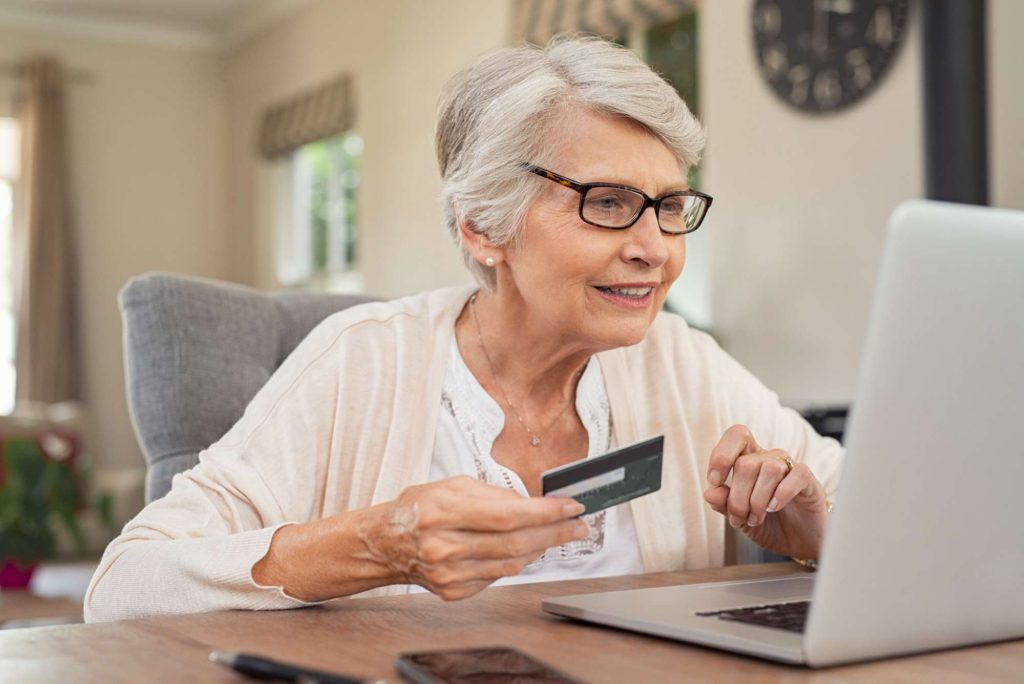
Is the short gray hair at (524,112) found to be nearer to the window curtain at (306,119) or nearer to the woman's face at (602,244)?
the woman's face at (602,244)

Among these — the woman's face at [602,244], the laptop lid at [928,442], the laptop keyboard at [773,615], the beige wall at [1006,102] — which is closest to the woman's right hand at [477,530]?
the laptop keyboard at [773,615]

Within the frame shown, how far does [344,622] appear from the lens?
923mm

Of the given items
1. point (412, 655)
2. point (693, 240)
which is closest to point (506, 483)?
point (412, 655)

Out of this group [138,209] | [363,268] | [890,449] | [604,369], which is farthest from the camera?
[138,209]

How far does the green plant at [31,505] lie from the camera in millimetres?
3746

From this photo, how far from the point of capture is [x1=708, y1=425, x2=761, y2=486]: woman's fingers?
3.93 feet

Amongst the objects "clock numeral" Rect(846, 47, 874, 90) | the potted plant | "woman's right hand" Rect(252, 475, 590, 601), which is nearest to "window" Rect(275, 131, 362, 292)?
the potted plant

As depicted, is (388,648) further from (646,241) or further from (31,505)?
(31,505)

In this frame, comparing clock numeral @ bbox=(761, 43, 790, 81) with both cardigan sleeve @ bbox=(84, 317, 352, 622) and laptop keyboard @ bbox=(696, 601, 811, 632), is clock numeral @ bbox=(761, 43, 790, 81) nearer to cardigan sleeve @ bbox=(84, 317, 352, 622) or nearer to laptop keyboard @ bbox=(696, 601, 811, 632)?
cardigan sleeve @ bbox=(84, 317, 352, 622)

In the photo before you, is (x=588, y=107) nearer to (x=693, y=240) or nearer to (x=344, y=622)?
(x=344, y=622)

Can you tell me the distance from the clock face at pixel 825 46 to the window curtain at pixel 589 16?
496 millimetres

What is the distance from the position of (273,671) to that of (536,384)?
2.70ft

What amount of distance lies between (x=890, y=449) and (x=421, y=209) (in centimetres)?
489

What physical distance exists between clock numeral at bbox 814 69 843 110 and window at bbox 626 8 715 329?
57 centimetres
